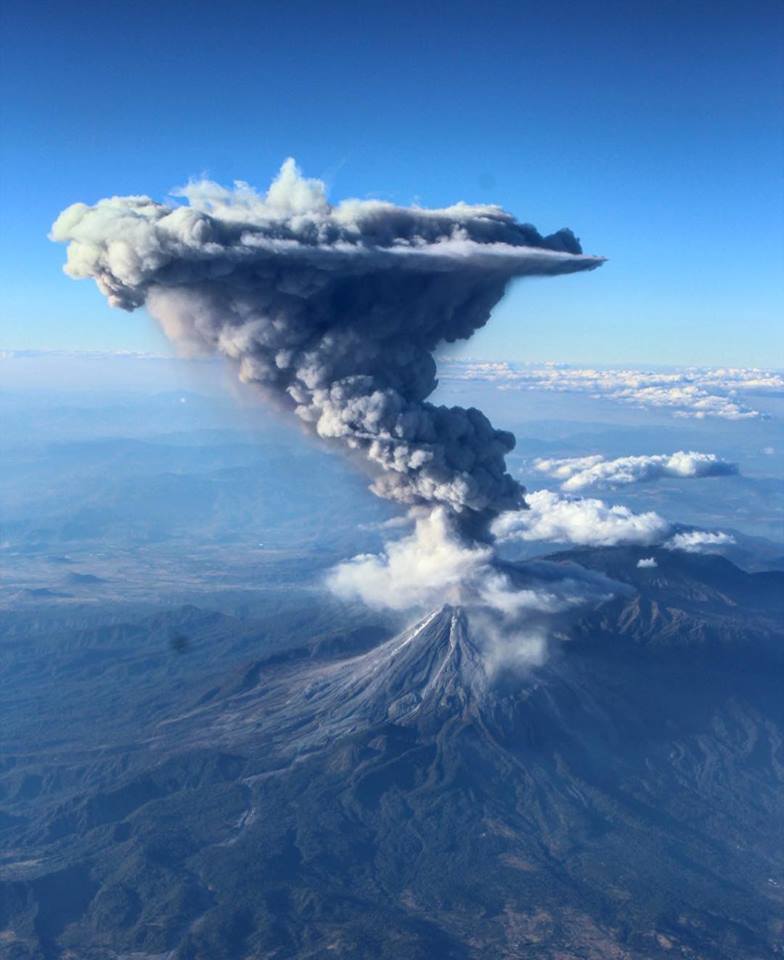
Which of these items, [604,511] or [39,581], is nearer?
[604,511]

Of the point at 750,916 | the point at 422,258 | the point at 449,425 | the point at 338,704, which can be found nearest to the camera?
the point at 422,258

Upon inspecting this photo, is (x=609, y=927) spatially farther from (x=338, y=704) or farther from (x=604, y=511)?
(x=604, y=511)

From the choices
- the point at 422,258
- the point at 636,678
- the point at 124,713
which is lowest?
the point at 124,713

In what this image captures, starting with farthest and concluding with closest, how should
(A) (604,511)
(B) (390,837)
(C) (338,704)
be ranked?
(A) (604,511)
(C) (338,704)
(B) (390,837)

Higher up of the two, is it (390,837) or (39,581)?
(390,837)

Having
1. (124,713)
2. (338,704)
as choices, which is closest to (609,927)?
(338,704)

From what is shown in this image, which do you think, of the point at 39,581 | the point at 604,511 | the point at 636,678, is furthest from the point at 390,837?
the point at 39,581
